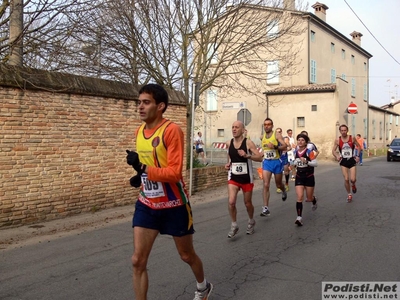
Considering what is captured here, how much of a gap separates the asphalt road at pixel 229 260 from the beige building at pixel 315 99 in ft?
47.0

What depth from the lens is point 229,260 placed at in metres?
5.61

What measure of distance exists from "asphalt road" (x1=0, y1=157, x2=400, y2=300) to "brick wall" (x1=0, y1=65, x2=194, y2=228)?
1352 mm

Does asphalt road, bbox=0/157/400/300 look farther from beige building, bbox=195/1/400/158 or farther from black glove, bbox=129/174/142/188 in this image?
beige building, bbox=195/1/400/158

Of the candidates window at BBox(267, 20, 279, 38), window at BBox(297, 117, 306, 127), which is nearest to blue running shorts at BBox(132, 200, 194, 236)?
window at BBox(267, 20, 279, 38)

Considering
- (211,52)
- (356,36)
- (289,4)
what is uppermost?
(356,36)

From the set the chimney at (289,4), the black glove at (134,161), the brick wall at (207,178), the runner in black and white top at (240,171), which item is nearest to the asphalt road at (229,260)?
the runner in black and white top at (240,171)

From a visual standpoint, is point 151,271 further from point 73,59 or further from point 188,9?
point 188,9

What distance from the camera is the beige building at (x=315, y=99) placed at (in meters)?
28.8

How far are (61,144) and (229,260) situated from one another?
15.7 ft

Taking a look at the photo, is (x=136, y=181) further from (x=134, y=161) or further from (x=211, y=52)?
(x=211, y=52)

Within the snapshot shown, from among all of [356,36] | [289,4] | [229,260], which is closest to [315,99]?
[289,4]

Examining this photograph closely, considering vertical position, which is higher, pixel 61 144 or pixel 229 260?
pixel 61 144

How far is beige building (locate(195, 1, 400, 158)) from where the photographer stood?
28750 millimetres

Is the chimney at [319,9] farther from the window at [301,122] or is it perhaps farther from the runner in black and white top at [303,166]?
the runner in black and white top at [303,166]
